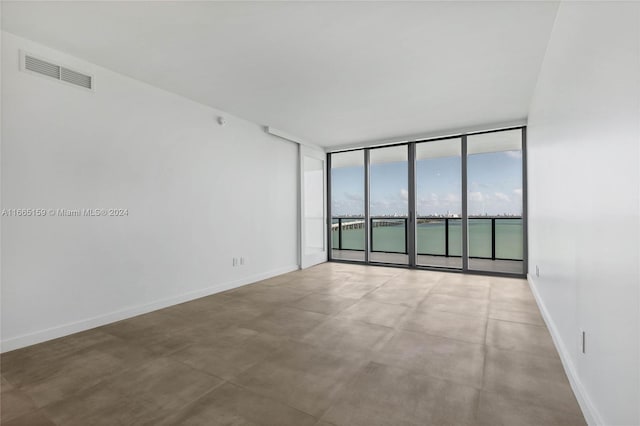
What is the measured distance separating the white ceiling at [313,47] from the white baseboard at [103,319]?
261 centimetres

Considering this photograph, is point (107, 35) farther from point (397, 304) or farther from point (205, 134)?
point (397, 304)

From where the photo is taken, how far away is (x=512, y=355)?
2.36 m

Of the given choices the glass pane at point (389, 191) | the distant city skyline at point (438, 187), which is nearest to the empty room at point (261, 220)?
the distant city skyline at point (438, 187)

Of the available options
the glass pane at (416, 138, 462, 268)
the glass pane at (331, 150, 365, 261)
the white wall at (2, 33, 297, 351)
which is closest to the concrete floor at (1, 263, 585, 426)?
the white wall at (2, 33, 297, 351)

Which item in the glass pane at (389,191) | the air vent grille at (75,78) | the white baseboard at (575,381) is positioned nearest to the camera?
the white baseboard at (575,381)

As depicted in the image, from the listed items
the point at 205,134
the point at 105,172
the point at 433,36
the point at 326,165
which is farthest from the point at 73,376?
the point at 326,165

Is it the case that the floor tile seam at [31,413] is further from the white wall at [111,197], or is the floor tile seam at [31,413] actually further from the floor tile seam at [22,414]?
the white wall at [111,197]

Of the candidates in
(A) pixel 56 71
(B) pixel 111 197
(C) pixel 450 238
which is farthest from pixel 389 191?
(A) pixel 56 71

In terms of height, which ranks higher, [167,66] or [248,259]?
[167,66]

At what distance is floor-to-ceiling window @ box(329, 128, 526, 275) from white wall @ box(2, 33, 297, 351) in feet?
8.99

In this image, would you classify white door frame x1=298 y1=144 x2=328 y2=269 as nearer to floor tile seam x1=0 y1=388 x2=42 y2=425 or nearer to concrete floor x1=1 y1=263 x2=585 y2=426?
concrete floor x1=1 y1=263 x2=585 y2=426

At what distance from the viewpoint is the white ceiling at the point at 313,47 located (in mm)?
2279

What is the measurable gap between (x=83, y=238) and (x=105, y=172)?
2.34 ft

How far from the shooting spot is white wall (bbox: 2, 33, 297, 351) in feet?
8.46
